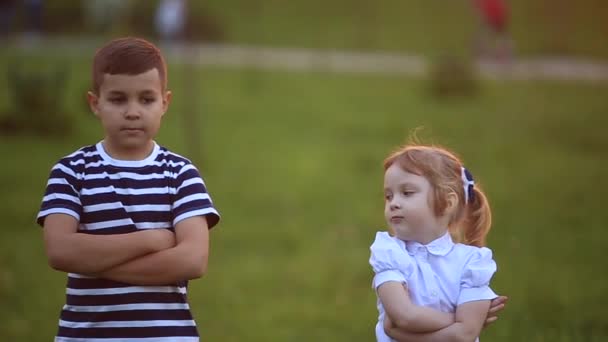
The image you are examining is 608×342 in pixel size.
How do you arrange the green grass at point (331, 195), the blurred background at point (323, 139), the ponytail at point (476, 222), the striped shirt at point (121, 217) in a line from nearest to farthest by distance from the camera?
the striped shirt at point (121, 217)
the ponytail at point (476, 222)
the green grass at point (331, 195)
the blurred background at point (323, 139)

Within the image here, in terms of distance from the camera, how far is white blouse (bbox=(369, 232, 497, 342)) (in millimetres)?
3367

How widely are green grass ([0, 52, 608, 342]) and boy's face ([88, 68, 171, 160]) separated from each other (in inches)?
132

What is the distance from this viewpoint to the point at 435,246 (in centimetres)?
345

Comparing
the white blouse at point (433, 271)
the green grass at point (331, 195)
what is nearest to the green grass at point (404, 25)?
the green grass at point (331, 195)

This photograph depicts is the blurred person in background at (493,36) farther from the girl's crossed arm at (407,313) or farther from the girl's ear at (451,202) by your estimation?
the girl's crossed arm at (407,313)

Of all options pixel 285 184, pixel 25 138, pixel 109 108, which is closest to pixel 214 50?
pixel 25 138

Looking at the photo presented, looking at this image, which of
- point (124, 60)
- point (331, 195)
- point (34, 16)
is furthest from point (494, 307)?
point (34, 16)

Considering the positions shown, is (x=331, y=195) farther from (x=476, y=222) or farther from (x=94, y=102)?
(x=94, y=102)

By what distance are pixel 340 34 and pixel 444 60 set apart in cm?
1018

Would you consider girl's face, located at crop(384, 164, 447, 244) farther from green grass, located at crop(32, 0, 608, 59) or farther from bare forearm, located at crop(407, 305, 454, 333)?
green grass, located at crop(32, 0, 608, 59)

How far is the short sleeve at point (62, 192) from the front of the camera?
11.2 ft

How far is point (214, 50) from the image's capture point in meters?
26.0

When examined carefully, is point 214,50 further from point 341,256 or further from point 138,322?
point 138,322

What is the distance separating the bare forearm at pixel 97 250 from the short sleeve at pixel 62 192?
0.35 ft
